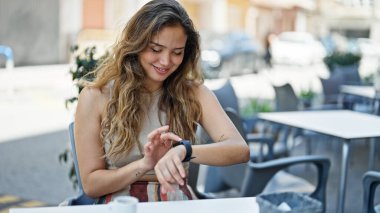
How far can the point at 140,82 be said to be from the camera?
2.53 meters

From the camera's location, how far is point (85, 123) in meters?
2.43

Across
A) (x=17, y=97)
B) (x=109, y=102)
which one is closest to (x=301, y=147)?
(x=109, y=102)

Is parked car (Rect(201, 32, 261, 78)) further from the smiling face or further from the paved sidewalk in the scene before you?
the smiling face

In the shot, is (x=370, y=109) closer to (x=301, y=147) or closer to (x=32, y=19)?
(x=301, y=147)

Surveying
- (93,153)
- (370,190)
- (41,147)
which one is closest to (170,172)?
(93,153)

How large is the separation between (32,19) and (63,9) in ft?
4.18

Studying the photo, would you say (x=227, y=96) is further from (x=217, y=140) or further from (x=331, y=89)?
(x=331, y=89)

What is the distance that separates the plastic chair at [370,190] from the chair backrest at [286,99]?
2.51 metres

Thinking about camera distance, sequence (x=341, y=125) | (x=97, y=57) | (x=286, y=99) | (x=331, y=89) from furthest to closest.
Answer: (x=331, y=89)
(x=286, y=99)
(x=341, y=125)
(x=97, y=57)

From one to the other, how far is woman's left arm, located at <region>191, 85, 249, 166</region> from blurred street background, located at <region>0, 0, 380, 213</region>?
514 millimetres

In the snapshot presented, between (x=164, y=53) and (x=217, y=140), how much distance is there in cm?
45

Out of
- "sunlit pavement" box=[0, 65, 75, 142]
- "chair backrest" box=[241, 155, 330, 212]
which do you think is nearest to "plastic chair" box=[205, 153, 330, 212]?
"chair backrest" box=[241, 155, 330, 212]

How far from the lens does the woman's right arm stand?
2.32 metres

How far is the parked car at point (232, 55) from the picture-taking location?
58.3ft
